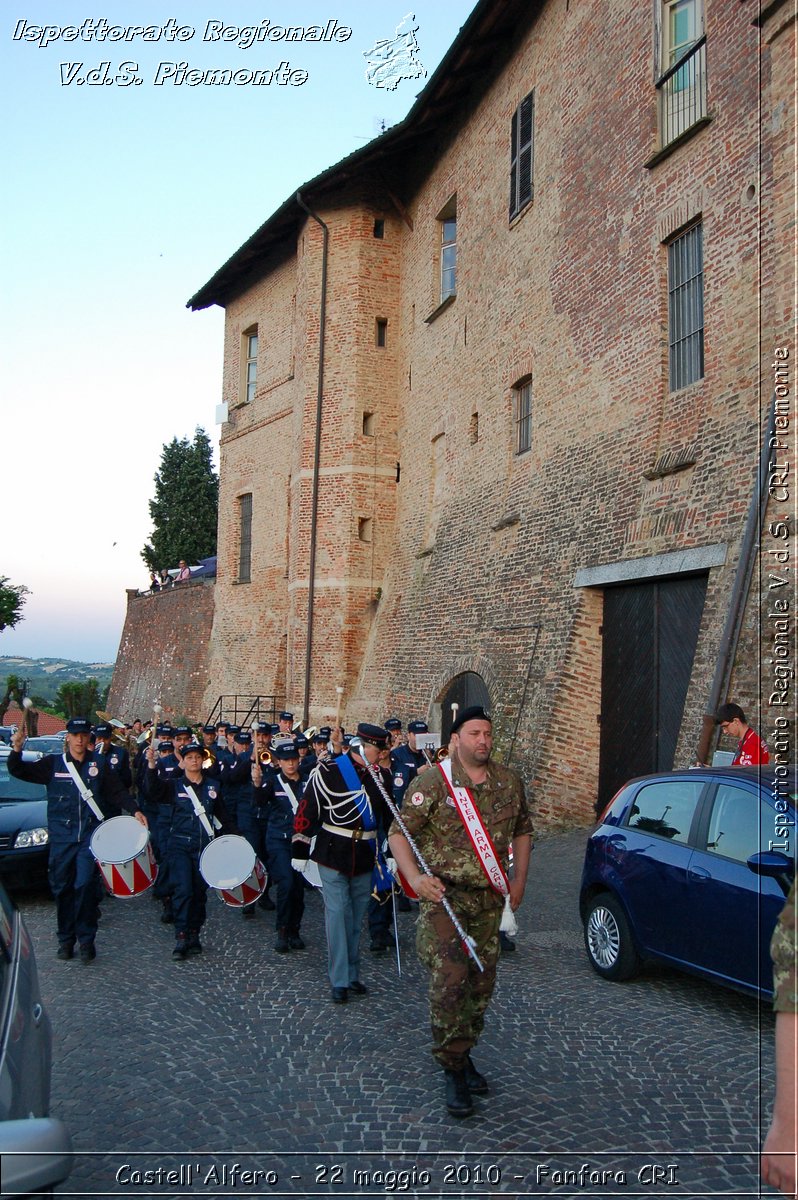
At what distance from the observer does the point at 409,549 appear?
21953 mm

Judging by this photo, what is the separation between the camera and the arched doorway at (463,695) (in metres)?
16.9

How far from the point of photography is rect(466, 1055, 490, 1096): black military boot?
485 centimetres

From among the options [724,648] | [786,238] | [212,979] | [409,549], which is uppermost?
[786,238]

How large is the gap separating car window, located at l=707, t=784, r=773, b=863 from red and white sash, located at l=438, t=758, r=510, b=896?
1.70 meters

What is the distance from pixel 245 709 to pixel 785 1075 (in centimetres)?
2508

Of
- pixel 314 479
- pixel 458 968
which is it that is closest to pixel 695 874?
pixel 458 968

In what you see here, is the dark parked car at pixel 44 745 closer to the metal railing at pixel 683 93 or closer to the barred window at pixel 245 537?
the barred window at pixel 245 537

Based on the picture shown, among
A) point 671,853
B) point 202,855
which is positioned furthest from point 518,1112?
point 202,855

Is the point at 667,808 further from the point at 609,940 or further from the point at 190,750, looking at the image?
the point at 190,750

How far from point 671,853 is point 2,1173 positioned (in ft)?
16.1

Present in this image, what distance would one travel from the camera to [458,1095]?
464 centimetres

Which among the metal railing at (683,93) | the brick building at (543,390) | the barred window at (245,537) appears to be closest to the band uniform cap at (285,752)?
the brick building at (543,390)

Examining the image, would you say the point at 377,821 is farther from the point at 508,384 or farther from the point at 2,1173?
the point at 508,384

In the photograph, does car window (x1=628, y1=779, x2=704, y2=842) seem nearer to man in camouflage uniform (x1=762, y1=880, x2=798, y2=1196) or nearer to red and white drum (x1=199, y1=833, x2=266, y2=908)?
red and white drum (x1=199, y1=833, x2=266, y2=908)
